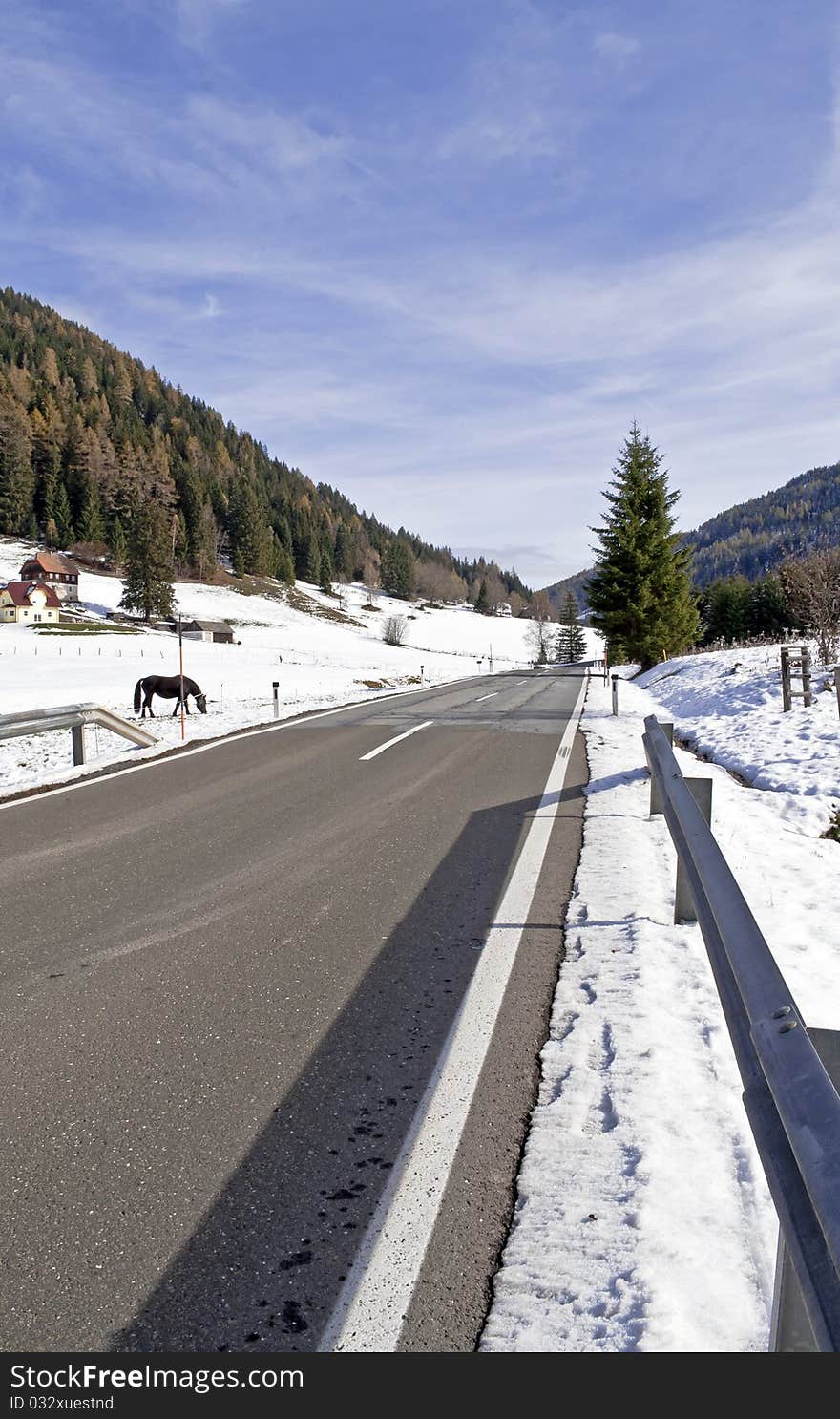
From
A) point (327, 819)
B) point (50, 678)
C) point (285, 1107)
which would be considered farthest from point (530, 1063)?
point (50, 678)

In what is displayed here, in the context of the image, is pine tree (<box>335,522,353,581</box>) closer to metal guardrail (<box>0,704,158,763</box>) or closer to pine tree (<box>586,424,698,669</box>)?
pine tree (<box>586,424,698,669</box>)

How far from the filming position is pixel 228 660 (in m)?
54.0

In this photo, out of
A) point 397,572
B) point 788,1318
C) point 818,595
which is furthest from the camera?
point 397,572

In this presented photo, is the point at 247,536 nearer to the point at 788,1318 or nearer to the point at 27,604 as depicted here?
the point at 27,604

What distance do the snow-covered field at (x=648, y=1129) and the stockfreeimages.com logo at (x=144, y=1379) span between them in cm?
52

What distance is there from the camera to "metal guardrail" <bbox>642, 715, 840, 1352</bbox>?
1.30 meters

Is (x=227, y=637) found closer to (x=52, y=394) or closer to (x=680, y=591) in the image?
(x=680, y=591)

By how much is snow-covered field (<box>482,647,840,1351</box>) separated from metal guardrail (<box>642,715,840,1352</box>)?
0.48m

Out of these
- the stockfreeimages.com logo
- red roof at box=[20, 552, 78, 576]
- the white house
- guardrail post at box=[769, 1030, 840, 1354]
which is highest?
red roof at box=[20, 552, 78, 576]

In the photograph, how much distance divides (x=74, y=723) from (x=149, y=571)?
79742 mm

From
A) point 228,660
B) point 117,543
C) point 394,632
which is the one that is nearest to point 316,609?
point 394,632

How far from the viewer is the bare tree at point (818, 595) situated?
18.4 meters

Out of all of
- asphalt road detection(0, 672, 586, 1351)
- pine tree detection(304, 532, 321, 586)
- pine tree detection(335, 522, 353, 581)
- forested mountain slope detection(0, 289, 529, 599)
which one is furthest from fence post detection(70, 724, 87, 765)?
pine tree detection(335, 522, 353, 581)

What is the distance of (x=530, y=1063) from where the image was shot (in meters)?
3.06
